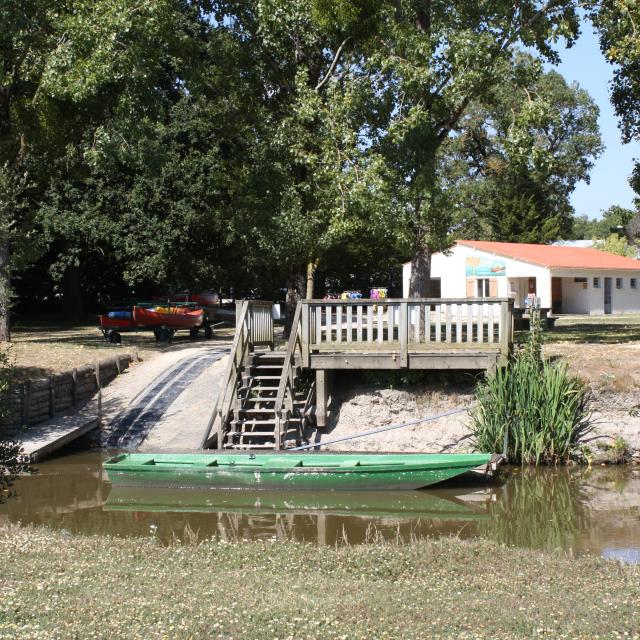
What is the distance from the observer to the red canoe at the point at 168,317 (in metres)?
28.2

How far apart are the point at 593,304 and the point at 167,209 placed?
87.0 ft

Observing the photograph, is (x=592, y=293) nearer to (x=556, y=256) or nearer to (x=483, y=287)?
(x=556, y=256)

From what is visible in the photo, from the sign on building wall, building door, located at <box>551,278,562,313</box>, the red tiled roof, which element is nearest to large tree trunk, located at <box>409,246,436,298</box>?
the red tiled roof

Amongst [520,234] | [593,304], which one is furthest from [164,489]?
[520,234]

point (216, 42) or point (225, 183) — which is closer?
point (216, 42)

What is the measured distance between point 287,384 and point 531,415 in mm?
4544

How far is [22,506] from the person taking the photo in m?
14.2

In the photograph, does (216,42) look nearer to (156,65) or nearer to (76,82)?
(156,65)

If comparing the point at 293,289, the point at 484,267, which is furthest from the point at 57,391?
the point at 484,267

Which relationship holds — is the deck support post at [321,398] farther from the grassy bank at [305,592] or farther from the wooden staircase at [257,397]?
the grassy bank at [305,592]

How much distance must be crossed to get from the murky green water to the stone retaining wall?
7.75 ft

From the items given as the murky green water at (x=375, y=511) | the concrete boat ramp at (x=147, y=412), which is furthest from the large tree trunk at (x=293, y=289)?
the murky green water at (x=375, y=511)

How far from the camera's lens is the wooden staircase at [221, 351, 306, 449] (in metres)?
16.9

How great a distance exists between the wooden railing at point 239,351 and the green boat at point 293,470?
1.70m
